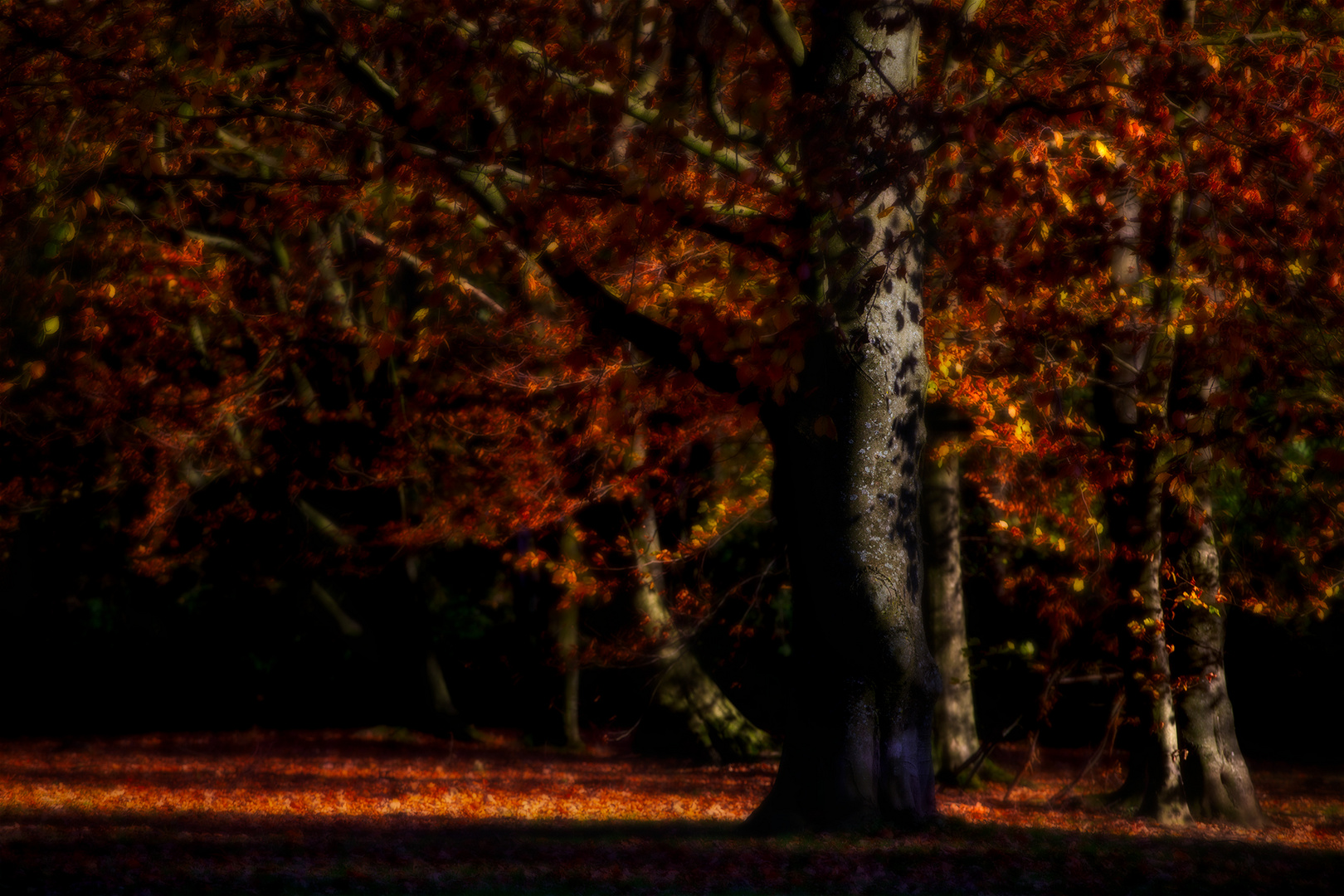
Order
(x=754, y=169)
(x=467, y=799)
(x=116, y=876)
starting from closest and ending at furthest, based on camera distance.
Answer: (x=116, y=876) < (x=754, y=169) < (x=467, y=799)

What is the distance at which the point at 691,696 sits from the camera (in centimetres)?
1670

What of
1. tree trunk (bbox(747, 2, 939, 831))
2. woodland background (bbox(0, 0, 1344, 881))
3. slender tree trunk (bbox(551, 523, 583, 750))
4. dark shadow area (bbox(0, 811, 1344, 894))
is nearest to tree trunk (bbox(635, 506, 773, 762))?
woodland background (bbox(0, 0, 1344, 881))

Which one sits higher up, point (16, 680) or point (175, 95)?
point (175, 95)

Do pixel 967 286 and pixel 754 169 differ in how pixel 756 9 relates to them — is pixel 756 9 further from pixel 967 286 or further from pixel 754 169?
pixel 967 286

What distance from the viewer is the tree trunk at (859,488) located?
7750 mm

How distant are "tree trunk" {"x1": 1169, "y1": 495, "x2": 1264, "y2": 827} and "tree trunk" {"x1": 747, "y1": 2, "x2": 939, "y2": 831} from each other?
408 centimetres

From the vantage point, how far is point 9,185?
34.4ft

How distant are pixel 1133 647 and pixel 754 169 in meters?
6.14

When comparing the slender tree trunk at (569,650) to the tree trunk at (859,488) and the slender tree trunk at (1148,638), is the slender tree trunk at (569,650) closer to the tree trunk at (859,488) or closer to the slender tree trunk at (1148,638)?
the slender tree trunk at (1148,638)

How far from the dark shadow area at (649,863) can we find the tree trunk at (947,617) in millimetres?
4964

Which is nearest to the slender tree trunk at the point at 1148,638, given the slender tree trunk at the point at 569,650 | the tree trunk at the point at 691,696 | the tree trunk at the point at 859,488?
the tree trunk at the point at 859,488

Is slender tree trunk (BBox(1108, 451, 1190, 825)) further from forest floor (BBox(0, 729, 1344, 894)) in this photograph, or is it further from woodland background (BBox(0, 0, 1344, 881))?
forest floor (BBox(0, 729, 1344, 894))

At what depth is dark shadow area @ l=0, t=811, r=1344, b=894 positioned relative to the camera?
20.8 ft

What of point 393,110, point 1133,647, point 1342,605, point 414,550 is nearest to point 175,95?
point 393,110
